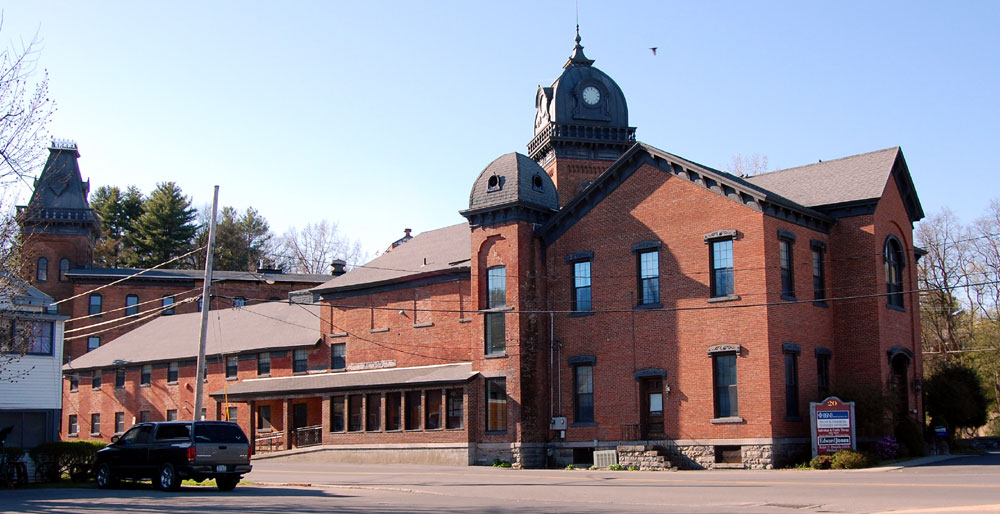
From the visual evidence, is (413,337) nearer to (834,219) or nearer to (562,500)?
(834,219)

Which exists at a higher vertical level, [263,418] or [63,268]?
[63,268]

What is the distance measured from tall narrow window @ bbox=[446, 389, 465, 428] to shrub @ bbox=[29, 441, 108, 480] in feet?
50.6

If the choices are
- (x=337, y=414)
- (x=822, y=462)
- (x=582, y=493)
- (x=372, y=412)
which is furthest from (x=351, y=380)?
(x=582, y=493)

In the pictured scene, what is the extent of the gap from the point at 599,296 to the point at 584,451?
5988 mm

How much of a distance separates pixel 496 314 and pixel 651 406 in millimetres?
7273

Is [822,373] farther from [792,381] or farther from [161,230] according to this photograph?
[161,230]

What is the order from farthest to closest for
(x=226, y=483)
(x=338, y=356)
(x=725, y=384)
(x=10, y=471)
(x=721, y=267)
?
(x=338, y=356) < (x=721, y=267) < (x=725, y=384) < (x=10, y=471) < (x=226, y=483)

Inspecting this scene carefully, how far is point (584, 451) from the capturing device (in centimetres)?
3759

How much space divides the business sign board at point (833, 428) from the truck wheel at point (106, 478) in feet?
70.7

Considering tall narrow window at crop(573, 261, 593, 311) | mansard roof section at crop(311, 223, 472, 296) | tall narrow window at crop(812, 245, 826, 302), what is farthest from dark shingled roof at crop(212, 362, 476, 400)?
tall narrow window at crop(812, 245, 826, 302)

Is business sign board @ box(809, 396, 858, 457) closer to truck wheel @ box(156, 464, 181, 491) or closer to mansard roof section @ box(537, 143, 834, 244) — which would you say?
mansard roof section @ box(537, 143, 834, 244)

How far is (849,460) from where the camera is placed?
101 feet

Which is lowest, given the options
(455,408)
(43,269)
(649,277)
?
(455,408)

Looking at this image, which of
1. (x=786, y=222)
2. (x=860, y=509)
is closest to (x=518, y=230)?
(x=786, y=222)
